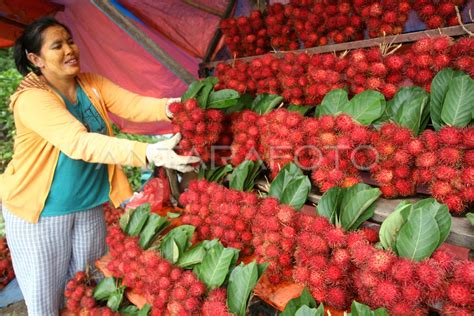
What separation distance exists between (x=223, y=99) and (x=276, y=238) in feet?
1.94

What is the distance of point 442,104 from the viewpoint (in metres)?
0.98

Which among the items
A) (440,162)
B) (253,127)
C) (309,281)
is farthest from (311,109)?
(309,281)

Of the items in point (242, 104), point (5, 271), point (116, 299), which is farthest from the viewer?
point (5, 271)

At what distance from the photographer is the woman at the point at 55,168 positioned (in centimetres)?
150

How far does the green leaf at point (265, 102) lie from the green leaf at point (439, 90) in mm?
549

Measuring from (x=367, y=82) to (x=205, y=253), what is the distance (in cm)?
72

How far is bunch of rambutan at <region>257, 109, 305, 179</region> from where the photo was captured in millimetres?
1105

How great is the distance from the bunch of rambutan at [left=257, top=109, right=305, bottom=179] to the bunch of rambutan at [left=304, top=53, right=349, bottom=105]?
0.53ft

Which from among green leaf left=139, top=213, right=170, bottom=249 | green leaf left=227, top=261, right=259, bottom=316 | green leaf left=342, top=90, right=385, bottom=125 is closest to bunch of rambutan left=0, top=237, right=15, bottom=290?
green leaf left=139, top=213, right=170, bottom=249

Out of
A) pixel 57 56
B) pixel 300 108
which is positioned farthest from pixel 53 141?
pixel 300 108

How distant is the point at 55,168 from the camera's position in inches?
65.9

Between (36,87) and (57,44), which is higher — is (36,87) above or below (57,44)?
below

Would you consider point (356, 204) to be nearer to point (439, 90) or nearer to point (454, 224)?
point (454, 224)

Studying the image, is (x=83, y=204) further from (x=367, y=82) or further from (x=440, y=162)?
(x=440, y=162)
